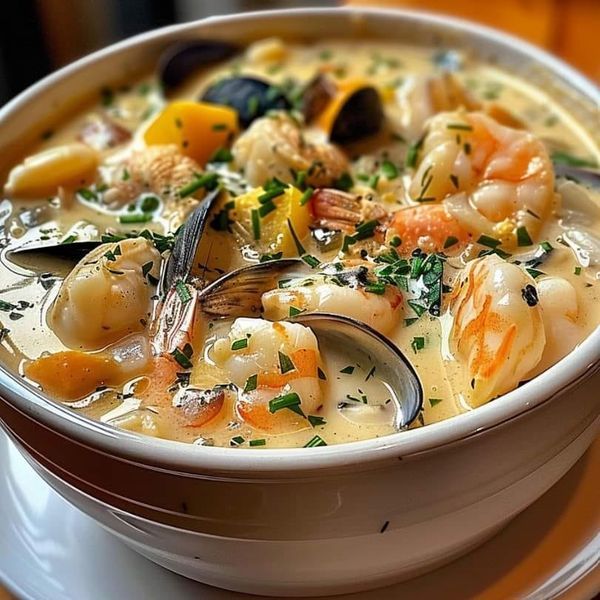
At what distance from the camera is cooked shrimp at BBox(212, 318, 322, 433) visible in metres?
1.12

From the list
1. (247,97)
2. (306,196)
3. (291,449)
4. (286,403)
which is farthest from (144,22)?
(291,449)

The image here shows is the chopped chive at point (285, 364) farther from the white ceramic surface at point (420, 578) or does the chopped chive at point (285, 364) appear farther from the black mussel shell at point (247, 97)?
the black mussel shell at point (247, 97)

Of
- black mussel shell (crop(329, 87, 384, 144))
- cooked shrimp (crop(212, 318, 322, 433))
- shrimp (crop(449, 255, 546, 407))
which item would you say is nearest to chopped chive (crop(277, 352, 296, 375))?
cooked shrimp (crop(212, 318, 322, 433))

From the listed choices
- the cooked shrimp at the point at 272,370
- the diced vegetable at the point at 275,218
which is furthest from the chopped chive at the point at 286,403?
the diced vegetable at the point at 275,218

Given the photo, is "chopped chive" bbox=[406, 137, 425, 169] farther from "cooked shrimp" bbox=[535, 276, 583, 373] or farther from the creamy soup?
"cooked shrimp" bbox=[535, 276, 583, 373]

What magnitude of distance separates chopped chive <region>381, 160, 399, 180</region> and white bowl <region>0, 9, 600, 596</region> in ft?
2.05

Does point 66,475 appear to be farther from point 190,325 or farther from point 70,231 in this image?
point 70,231

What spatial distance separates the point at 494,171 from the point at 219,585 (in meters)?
0.76

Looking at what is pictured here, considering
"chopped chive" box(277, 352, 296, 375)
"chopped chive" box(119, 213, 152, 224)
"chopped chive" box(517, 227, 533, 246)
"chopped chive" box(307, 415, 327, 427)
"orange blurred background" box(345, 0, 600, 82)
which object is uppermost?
"chopped chive" box(277, 352, 296, 375)

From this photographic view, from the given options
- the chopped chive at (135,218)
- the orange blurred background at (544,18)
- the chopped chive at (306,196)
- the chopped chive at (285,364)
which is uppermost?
the chopped chive at (306,196)

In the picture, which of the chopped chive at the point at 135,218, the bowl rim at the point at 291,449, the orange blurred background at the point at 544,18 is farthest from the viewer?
the orange blurred background at the point at 544,18

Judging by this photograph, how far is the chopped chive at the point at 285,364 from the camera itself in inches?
44.6

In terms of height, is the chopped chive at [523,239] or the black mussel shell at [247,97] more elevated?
the black mussel shell at [247,97]

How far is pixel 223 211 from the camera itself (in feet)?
4.77
